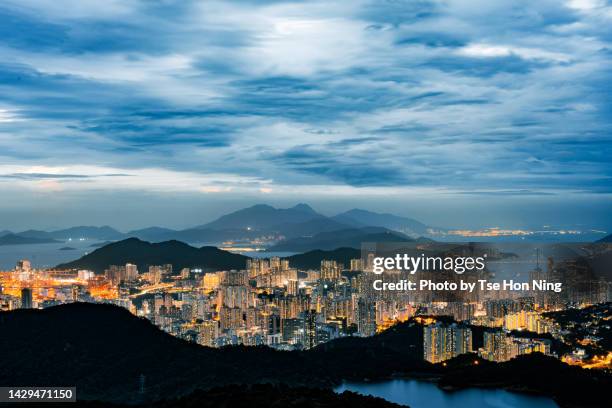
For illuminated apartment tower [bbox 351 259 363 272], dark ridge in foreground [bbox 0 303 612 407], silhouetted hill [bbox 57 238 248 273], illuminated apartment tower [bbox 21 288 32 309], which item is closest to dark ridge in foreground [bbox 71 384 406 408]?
dark ridge in foreground [bbox 0 303 612 407]

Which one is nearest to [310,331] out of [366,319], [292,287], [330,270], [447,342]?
[366,319]

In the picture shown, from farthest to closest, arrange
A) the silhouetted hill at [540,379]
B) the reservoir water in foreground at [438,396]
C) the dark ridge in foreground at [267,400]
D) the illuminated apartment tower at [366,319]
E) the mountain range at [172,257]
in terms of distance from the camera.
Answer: the mountain range at [172,257]
the illuminated apartment tower at [366,319]
the reservoir water in foreground at [438,396]
the silhouetted hill at [540,379]
the dark ridge in foreground at [267,400]

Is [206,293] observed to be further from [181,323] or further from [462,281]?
[462,281]

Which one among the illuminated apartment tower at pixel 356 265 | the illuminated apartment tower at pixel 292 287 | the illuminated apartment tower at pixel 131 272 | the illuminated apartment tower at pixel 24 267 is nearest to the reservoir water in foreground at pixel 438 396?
the illuminated apartment tower at pixel 292 287

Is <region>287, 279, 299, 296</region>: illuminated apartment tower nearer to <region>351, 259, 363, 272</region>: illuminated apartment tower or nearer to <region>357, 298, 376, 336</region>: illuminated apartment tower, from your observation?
<region>351, 259, 363, 272</region>: illuminated apartment tower

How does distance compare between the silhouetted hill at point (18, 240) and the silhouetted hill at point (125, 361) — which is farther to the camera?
the silhouetted hill at point (18, 240)

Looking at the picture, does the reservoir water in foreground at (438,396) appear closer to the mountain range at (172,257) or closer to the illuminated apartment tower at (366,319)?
the illuminated apartment tower at (366,319)

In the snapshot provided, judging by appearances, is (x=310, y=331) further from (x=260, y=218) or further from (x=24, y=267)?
(x=260, y=218)
